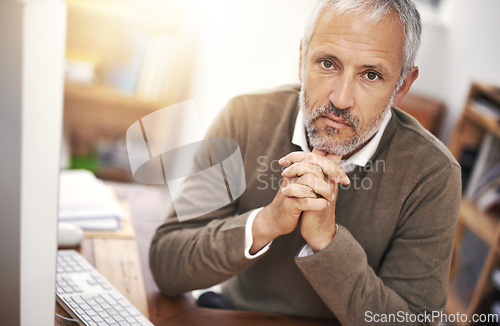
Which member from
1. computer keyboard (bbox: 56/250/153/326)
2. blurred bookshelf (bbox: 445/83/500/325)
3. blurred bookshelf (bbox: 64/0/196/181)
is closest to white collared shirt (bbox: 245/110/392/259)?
computer keyboard (bbox: 56/250/153/326)

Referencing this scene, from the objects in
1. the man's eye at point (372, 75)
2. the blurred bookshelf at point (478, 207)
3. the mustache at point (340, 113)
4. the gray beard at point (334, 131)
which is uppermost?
the man's eye at point (372, 75)

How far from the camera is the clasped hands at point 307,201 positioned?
79cm

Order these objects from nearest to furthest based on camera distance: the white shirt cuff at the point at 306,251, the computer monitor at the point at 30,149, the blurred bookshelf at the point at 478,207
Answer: the computer monitor at the point at 30,149
the white shirt cuff at the point at 306,251
the blurred bookshelf at the point at 478,207

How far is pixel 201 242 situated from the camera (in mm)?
939

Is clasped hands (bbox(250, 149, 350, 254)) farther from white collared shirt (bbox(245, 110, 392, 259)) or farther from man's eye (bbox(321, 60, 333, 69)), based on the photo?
man's eye (bbox(321, 60, 333, 69))

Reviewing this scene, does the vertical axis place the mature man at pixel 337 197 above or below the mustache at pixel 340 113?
below

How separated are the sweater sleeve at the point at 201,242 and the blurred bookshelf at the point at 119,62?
1.63 metres

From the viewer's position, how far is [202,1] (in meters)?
2.50

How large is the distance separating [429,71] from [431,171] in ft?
8.32

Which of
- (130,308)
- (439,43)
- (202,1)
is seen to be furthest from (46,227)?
(439,43)

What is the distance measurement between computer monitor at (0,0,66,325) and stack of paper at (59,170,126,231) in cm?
59

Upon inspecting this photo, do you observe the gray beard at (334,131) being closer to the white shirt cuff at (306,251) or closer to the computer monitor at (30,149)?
the white shirt cuff at (306,251)

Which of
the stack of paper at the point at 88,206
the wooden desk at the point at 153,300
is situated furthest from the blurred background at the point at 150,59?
the wooden desk at the point at 153,300

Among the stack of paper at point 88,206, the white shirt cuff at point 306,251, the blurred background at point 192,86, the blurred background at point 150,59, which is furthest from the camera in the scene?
the blurred background at point 150,59
